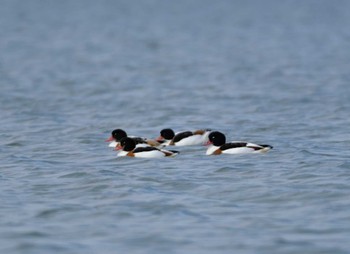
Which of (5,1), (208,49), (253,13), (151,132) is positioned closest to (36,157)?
(151,132)

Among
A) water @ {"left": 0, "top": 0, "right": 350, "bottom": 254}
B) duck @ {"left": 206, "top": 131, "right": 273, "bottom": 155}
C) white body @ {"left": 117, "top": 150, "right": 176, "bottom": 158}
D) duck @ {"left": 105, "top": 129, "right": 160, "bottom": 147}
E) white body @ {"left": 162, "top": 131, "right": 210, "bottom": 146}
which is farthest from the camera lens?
white body @ {"left": 162, "top": 131, "right": 210, "bottom": 146}

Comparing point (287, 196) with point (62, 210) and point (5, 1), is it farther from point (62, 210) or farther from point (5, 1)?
point (5, 1)

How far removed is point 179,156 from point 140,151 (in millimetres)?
937

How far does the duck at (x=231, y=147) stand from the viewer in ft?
74.7

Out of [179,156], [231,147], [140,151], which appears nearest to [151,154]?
[140,151]

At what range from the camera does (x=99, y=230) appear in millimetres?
15977

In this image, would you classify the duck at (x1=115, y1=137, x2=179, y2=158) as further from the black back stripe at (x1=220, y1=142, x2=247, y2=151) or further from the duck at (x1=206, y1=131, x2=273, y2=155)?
the black back stripe at (x1=220, y1=142, x2=247, y2=151)

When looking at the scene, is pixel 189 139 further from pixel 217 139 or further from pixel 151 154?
pixel 151 154

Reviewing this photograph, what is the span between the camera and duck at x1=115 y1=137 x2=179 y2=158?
22.6 m

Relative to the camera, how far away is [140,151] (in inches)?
893

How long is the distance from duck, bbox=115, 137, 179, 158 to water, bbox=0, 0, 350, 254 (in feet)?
0.89

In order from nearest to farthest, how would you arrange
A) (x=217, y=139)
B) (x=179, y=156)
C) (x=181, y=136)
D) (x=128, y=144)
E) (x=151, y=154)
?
(x=151, y=154) → (x=128, y=144) → (x=179, y=156) → (x=217, y=139) → (x=181, y=136)

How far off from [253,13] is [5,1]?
145 ft

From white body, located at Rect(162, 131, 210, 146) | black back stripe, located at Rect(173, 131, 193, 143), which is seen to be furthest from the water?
black back stripe, located at Rect(173, 131, 193, 143)
